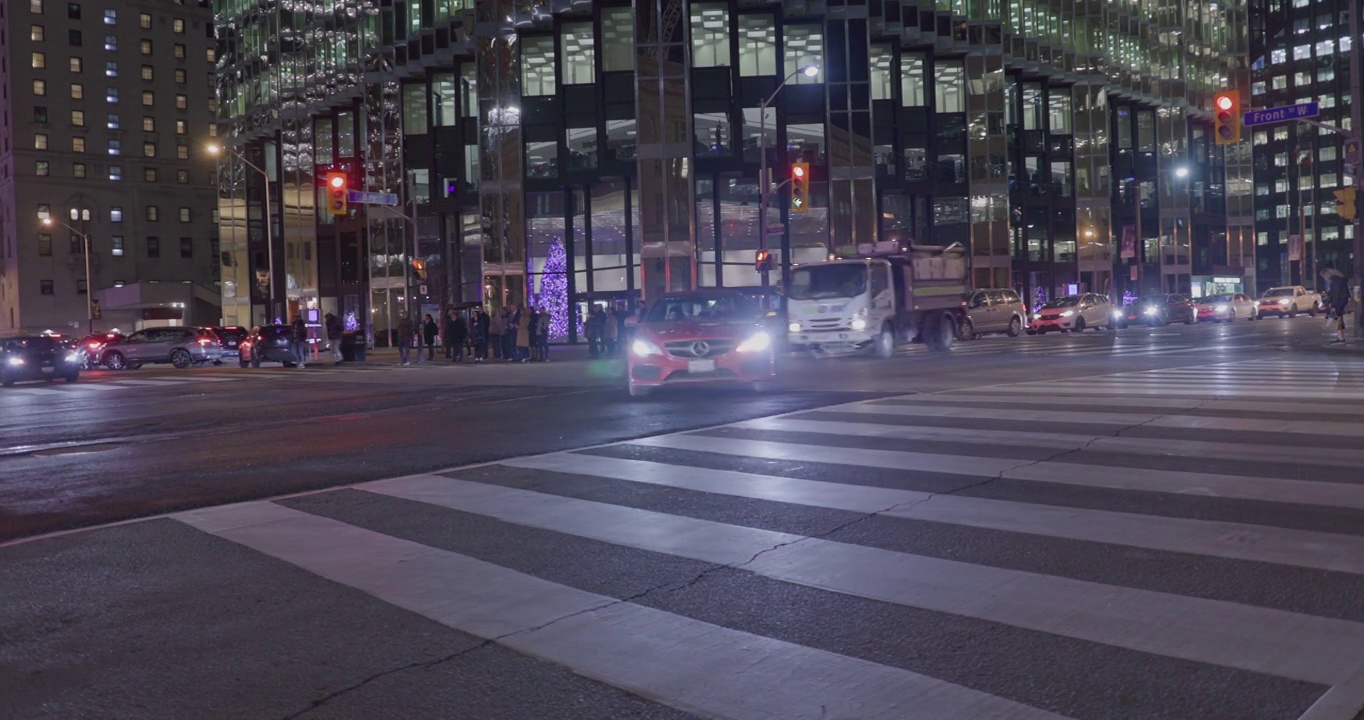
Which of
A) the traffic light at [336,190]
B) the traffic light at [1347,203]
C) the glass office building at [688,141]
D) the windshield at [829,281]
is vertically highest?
the glass office building at [688,141]

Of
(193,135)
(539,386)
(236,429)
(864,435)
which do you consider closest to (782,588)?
(864,435)

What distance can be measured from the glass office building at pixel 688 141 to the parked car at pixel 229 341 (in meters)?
7.10

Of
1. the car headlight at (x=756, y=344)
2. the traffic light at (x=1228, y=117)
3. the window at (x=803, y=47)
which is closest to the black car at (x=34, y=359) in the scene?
the car headlight at (x=756, y=344)

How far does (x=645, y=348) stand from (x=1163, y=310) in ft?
149

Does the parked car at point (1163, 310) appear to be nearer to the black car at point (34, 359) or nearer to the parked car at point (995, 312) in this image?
the parked car at point (995, 312)

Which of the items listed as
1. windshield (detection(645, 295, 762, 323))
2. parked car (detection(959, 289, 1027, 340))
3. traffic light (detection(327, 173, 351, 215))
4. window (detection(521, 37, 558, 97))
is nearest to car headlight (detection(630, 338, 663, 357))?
windshield (detection(645, 295, 762, 323))

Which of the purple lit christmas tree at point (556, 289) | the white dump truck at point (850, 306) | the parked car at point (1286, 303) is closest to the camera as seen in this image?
the white dump truck at point (850, 306)

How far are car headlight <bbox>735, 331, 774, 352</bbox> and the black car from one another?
22.4m

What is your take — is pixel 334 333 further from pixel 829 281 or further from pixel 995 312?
pixel 995 312

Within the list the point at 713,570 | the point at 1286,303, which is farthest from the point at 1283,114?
the point at 1286,303

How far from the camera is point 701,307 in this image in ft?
57.5

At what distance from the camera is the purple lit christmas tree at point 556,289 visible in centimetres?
5125

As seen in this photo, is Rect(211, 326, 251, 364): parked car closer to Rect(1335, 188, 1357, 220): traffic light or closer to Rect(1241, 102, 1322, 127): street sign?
Rect(1241, 102, 1322, 127): street sign

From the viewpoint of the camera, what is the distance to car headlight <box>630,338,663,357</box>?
15.9 meters
